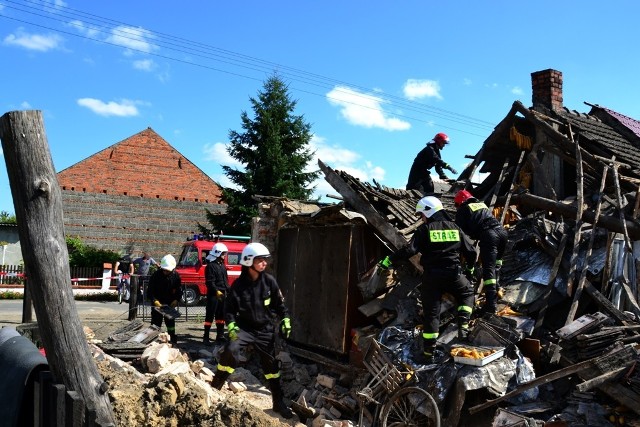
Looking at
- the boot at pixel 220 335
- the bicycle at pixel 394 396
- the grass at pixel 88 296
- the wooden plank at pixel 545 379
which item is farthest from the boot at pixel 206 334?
the grass at pixel 88 296

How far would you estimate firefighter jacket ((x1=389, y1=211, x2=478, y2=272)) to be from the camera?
698cm

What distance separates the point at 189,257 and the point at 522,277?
13.7 meters

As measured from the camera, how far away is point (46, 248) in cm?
326

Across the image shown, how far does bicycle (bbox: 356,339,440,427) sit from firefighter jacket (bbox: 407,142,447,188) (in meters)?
4.74

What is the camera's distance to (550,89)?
12.9 m

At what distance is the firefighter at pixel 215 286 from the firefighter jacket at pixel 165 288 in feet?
1.86

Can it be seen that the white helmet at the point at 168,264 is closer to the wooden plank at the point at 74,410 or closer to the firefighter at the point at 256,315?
the firefighter at the point at 256,315

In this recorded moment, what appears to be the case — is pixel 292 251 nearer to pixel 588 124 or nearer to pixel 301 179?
pixel 588 124

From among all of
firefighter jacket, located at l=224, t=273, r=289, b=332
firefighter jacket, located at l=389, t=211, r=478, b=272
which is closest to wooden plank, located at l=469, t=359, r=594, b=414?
firefighter jacket, located at l=389, t=211, r=478, b=272

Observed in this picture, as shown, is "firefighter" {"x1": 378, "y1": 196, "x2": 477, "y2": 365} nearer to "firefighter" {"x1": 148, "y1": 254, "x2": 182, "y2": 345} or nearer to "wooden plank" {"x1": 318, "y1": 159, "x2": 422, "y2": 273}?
"wooden plank" {"x1": 318, "y1": 159, "x2": 422, "y2": 273}

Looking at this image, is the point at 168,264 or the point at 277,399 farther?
the point at 168,264

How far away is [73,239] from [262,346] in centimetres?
2308

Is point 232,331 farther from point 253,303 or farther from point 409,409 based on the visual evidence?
point 409,409

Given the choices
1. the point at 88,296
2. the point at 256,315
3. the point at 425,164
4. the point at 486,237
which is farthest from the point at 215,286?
the point at 88,296
